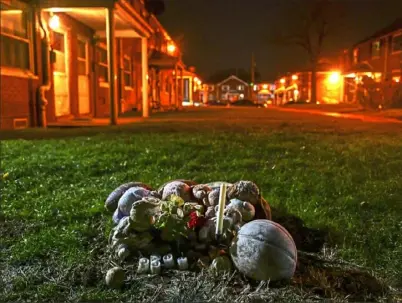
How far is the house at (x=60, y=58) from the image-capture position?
10.9 metres

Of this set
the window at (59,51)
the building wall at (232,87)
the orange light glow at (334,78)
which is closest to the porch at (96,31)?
the window at (59,51)

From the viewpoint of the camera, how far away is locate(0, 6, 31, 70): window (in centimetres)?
1056

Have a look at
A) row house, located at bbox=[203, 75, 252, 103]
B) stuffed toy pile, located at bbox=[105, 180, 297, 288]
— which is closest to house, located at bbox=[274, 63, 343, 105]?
row house, located at bbox=[203, 75, 252, 103]

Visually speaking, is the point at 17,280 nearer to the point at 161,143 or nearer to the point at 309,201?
the point at 309,201

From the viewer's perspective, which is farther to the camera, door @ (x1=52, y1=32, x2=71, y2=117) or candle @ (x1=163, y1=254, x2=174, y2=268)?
door @ (x1=52, y1=32, x2=71, y2=117)

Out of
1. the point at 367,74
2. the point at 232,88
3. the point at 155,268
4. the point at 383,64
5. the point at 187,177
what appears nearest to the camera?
the point at 155,268

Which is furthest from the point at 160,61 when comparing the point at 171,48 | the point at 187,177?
the point at 187,177

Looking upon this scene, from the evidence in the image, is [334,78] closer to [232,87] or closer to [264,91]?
[264,91]

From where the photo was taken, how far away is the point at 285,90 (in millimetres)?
74312

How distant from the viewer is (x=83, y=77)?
16.2m

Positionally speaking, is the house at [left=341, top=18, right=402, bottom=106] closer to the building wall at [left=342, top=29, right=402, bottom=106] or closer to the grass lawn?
the building wall at [left=342, top=29, right=402, bottom=106]

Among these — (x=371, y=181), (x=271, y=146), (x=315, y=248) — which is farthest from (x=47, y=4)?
(x=315, y=248)

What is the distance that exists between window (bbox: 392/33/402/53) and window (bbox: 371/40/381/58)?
345 centimetres

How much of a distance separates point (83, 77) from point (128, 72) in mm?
7306
